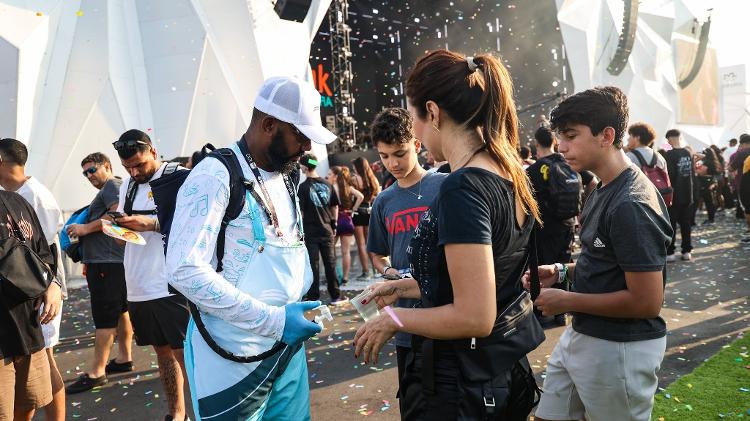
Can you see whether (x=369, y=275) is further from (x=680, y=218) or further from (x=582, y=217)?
(x=582, y=217)

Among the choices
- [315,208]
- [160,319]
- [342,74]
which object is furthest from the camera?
[342,74]

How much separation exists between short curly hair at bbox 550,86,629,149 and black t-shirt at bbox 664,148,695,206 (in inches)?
271

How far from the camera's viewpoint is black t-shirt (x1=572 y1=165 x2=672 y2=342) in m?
1.95

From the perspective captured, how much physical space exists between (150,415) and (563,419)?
307 cm

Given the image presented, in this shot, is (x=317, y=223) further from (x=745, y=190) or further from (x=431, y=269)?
(x=745, y=190)

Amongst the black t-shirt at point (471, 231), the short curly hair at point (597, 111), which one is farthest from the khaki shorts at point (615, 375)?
the short curly hair at point (597, 111)

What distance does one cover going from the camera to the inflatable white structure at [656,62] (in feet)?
73.2

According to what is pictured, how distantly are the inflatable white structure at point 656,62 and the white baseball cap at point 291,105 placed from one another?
2185cm

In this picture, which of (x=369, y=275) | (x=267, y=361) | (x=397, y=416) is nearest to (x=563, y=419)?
(x=267, y=361)

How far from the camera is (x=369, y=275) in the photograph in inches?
355

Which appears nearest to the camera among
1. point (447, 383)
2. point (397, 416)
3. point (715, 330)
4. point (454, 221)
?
point (454, 221)

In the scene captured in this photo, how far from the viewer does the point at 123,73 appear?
1174 centimetres

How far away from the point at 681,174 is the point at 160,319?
7797mm

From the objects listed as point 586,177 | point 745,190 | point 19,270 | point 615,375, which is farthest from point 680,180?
point 19,270
